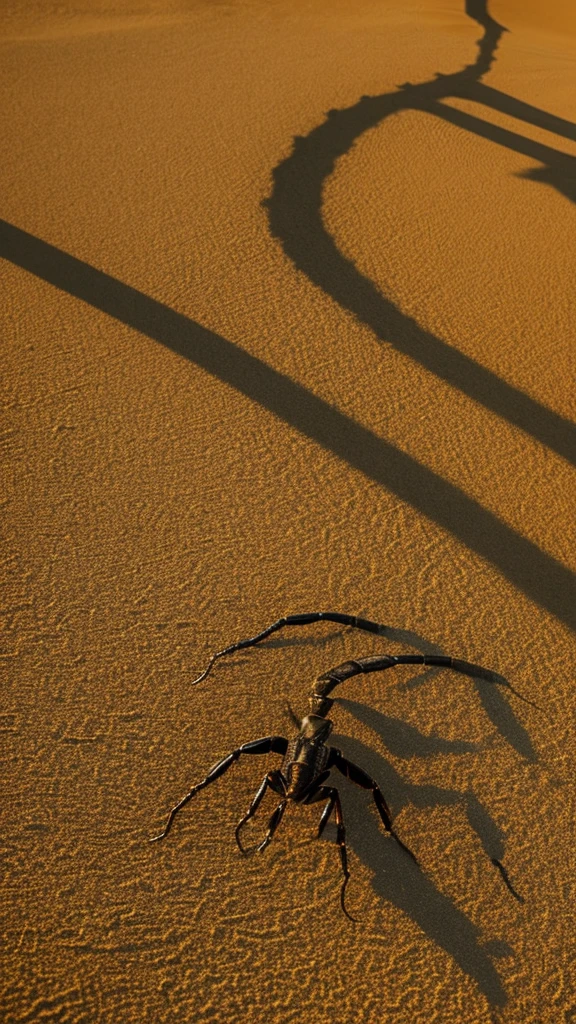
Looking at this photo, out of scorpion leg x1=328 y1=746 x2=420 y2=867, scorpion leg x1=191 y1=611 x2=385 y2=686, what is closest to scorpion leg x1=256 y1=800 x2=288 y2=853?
scorpion leg x1=328 y1=746 x2=420 y2=867

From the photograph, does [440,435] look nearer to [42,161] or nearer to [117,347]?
[117,347]

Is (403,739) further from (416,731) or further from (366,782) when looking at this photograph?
(366,782)

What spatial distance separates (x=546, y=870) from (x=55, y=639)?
1.45 metres

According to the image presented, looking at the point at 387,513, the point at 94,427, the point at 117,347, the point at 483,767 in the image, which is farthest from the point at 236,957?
the point at 117,347

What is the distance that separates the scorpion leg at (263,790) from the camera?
218cm

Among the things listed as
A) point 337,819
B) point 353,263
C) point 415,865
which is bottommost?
point 415,865

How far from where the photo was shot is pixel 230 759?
7.50 ft

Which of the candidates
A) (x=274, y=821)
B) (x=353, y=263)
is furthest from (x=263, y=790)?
(x=353, y=263)

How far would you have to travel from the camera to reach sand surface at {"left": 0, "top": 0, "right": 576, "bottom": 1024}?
6.98 feet

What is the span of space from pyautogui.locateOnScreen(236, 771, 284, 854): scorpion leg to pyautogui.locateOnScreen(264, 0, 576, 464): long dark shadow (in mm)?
1810

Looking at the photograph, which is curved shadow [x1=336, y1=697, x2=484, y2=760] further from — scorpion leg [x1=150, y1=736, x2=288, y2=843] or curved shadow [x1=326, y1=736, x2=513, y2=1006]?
scorpion leg [x1=150, y1=736, x2=288, y2=843]

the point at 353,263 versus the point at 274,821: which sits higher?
the point at 353,263

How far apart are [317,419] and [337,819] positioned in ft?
5.74

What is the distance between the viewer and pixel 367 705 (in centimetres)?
258
